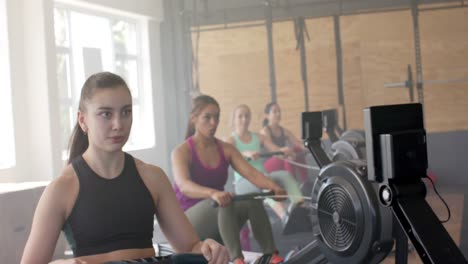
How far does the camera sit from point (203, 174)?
3.81 metres

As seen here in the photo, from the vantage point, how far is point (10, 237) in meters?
3.66

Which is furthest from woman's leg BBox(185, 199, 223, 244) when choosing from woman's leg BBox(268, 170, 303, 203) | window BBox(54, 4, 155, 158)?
window BBox(54, 4, 155, 158)

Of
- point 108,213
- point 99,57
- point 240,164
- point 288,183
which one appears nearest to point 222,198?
point 240,164

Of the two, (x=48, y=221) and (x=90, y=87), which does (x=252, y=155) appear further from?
(x=48, y=221)

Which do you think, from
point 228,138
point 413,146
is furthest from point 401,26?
point 413,146

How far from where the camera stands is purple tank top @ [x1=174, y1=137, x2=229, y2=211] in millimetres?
3744

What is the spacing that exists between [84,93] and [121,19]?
2.86m

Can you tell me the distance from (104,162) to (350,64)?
2439mm

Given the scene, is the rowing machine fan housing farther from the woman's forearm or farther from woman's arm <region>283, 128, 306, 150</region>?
woman's arm <region>283, 128, 306, 150</region>

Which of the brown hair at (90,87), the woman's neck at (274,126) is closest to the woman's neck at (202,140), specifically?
the woman's neck at (274,126)

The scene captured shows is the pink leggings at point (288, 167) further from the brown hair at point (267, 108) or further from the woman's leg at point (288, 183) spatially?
the brown hair at point (267, 108)

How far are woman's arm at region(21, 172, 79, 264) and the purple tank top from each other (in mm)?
1751

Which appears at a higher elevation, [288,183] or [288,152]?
[288,152]

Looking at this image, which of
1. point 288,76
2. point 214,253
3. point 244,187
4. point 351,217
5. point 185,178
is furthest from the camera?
point 288,76
